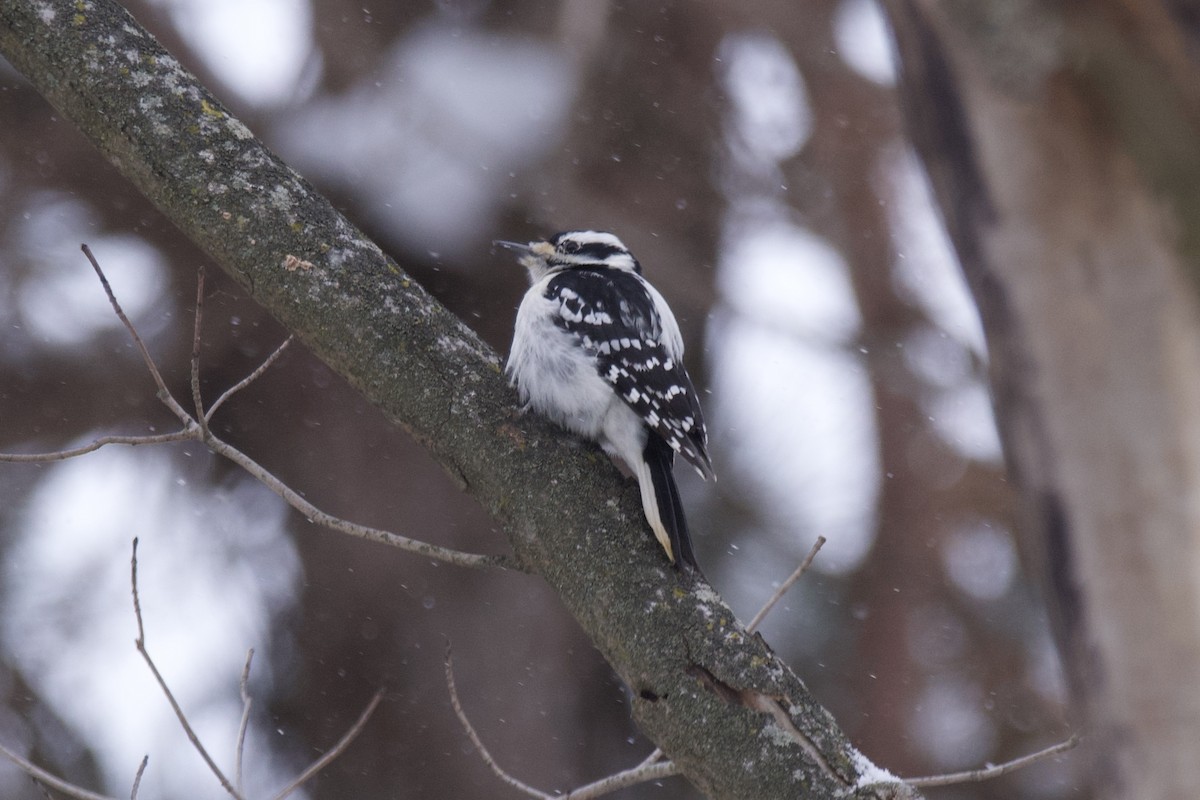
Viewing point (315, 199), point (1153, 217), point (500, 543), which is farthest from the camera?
point (500, 543)

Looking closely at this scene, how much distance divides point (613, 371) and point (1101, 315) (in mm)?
2190

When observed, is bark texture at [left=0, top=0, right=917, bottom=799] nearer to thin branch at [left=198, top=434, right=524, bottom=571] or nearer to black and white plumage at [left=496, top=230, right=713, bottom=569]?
thin branch at [left=198, top=434, right=524, bottom=571]

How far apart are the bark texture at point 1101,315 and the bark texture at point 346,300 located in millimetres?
1095

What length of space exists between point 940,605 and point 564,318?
310cm

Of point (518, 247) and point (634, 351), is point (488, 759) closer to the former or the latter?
point (634, 351)

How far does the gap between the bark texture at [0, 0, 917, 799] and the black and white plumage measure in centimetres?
17

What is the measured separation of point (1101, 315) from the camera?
0.72 m

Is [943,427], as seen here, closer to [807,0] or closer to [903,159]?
[903,159]

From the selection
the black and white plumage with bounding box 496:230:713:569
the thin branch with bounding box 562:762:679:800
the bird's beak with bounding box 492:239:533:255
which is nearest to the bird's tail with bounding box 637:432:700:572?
the black and white plumage with bounding box 496:230:713:569

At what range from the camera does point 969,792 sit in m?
5.16

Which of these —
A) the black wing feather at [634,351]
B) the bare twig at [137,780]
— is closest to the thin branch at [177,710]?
the bare twig at [137,780]

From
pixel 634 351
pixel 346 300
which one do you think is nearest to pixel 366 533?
pixel 346 300

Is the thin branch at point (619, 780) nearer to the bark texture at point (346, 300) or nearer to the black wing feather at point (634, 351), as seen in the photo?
the bark texture at point (346, 300)

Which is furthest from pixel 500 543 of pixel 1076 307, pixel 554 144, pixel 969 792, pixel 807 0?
pixel 1076 307
